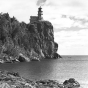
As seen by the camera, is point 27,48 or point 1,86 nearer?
point 1,86

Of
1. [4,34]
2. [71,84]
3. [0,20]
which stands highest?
[0,20]

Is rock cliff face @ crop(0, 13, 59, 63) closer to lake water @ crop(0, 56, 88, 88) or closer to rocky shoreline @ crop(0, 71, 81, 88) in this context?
lake water @ crop(0, 56, 88, 88)

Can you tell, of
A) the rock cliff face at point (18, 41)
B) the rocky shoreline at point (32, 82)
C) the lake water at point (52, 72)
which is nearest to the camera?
the rocky shoreline at point (32, 82)

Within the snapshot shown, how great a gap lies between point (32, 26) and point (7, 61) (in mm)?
66235

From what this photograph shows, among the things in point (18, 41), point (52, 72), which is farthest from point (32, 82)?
point (18, 41)

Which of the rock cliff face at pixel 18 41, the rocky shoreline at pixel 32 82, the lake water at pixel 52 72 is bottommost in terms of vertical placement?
the lake water at pixel 52 72

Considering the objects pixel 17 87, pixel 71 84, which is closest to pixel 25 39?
pixel 71 84

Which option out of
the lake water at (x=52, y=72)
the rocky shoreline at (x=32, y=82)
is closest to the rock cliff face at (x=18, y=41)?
the lake water at (x=52, y=72)

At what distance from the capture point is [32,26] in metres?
187

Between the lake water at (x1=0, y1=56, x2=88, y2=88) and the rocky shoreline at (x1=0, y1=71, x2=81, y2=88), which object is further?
the lake water at (x1=0, y1=56, x2=88, y2=88)

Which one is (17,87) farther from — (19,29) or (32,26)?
(32,26)

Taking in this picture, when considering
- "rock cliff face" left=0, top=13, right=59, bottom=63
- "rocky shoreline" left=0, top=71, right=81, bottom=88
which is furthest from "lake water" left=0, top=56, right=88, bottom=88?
"rock cliff face" left=0, top=13, right=59, bottom=63

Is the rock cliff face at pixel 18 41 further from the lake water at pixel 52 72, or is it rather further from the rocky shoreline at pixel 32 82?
the rocky shoreline at pixel 32 82

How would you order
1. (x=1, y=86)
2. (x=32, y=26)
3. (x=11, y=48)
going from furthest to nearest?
(x=32, y=26), (x=11, y=48), (x=1, y=86)
